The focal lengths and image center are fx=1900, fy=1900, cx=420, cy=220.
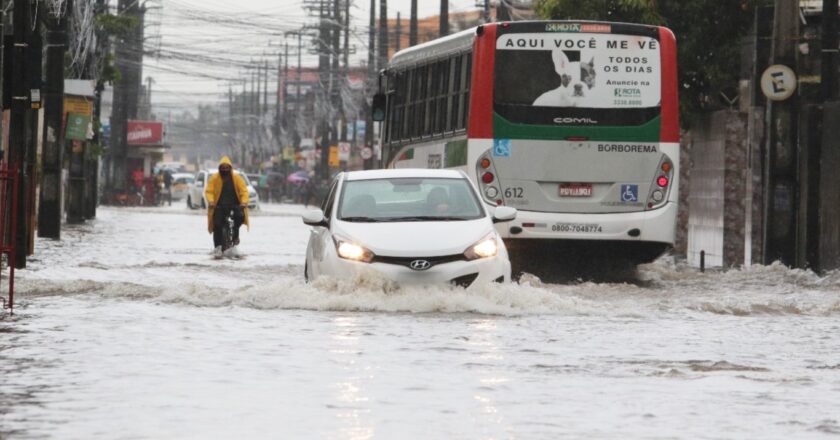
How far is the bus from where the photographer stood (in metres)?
23.0

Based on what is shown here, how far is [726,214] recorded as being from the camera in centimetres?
2986

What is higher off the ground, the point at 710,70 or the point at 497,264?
the point at 710,70

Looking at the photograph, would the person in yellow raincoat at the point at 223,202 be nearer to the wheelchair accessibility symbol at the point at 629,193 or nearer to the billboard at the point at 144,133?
the wheelchair accessibility symbol at the point at 629,193

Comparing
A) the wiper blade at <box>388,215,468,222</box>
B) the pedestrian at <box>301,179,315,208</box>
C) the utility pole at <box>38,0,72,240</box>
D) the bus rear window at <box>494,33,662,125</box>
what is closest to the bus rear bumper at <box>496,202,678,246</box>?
the bus rear window at <box>494,33,662,125</box>

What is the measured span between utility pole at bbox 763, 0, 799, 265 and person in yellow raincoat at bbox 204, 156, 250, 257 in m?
8.98

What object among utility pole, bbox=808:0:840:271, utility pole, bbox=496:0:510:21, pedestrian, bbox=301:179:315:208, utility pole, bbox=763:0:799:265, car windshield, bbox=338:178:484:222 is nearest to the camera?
car windshield, bbox=338:178:484:222

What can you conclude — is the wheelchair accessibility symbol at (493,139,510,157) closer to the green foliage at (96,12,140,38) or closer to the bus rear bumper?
the bus rear bumper

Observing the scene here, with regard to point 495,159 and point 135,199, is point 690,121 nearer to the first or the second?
point 495,159

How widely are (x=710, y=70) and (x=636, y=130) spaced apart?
10341 millimetres

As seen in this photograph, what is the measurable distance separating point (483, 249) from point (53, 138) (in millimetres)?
18898

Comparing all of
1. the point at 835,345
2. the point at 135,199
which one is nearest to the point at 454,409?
the point at 835,345

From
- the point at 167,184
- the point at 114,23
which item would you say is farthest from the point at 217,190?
the point at 167,184

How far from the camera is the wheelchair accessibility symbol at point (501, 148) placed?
75.9ft

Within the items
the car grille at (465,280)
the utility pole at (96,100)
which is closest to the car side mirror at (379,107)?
the car grille at (465,280)
